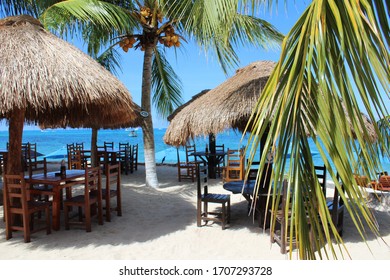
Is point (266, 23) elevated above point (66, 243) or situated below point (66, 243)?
above

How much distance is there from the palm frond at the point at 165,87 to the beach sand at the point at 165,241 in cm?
483

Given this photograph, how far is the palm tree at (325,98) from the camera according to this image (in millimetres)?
905

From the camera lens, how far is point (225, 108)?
4.30 m

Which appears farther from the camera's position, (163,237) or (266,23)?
(266,23)

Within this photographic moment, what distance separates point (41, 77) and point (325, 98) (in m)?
3.43

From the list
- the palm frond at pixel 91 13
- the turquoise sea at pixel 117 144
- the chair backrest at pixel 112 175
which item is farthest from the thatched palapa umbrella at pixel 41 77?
the turquoise sea at pixel 117 144

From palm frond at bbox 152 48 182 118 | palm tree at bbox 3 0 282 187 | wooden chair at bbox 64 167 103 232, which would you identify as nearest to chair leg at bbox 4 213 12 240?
wooden chair at bbox 64 167 103 232

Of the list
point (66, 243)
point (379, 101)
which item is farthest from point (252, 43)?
point (379, 101)

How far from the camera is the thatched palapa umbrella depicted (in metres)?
3.47

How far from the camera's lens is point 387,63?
2.91 ft

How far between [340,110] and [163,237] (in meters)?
3.53

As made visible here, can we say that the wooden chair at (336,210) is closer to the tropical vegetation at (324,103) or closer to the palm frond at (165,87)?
the tropical vegetation at (324,103)

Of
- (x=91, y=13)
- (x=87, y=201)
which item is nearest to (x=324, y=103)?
(x=87, y=201)

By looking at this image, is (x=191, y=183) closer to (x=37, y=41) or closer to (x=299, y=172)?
(x=37, y=41)
